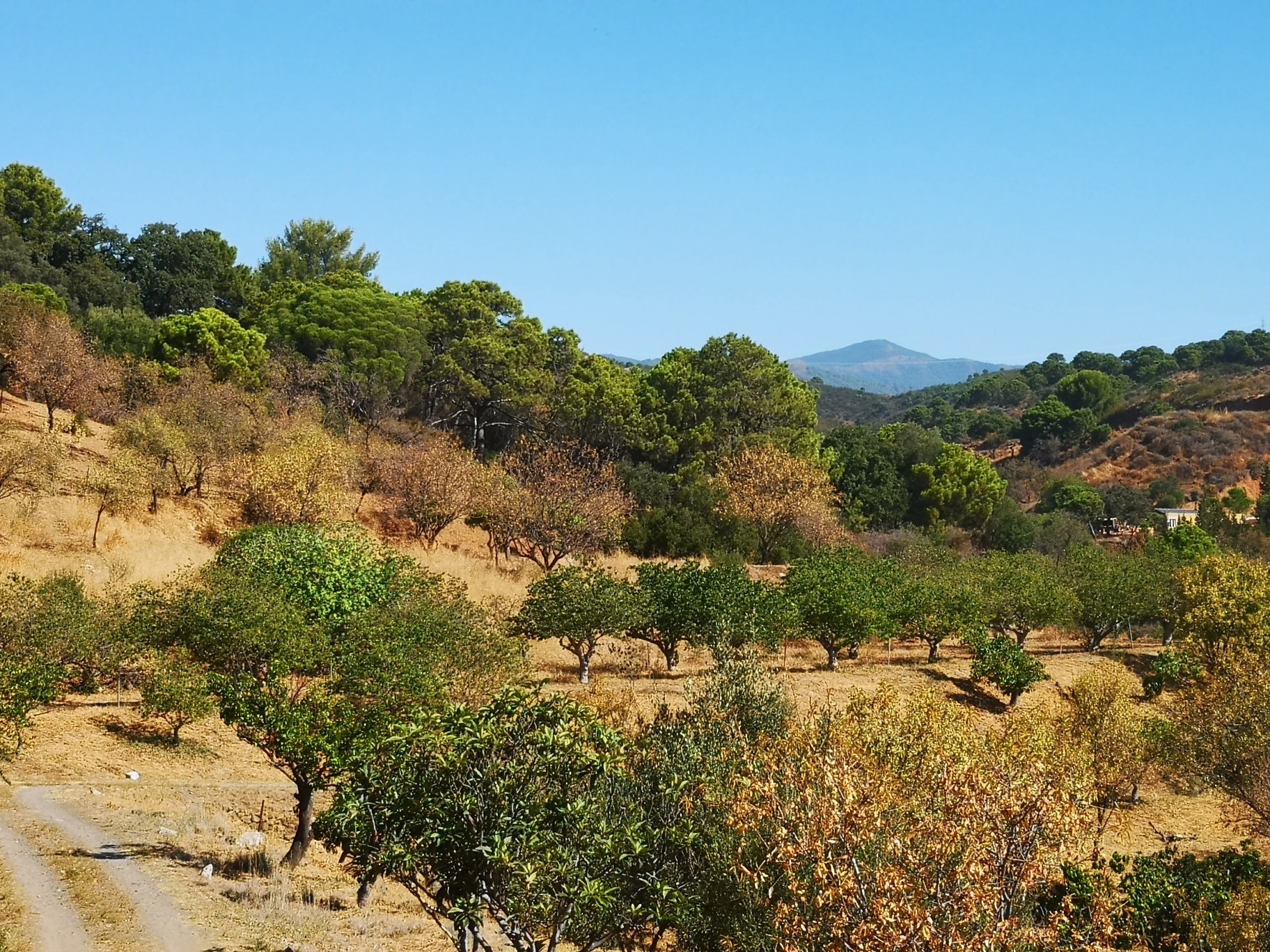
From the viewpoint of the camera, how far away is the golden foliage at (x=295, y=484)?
1775 inches

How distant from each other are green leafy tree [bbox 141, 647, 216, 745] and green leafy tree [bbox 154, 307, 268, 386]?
32184mm

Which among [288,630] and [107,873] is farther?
[288,630]

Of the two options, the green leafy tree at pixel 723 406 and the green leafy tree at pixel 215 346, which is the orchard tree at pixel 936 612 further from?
the green leafy tree at pixel 215 346

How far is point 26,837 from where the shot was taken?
20.7m

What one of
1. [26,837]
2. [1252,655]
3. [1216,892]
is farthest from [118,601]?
[1252,655]

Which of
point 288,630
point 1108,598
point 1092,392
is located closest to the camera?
point 288,630

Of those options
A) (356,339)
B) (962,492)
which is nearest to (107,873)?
(356,339)

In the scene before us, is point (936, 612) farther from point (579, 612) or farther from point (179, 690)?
point (179, 690)

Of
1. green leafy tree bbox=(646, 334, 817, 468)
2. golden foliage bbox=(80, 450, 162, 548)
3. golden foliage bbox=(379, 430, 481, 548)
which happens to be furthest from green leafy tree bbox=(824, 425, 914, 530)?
golden foliage bbox=(80, 450, 162, 548)

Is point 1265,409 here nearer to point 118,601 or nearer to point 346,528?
point 346,528

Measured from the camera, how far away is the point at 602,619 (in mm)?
35594

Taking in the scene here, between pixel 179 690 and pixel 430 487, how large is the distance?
24.1m

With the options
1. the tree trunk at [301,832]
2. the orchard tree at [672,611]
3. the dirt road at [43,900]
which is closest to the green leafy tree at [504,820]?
the dirt road at [43,900]

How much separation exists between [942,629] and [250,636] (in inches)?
1013
